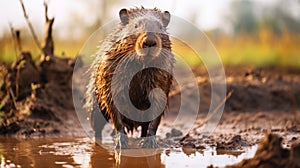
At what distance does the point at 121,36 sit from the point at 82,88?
3.28 metres

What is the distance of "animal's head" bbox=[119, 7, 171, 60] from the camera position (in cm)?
633

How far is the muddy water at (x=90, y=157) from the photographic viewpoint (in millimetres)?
5805

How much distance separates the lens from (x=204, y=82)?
10.6 meters

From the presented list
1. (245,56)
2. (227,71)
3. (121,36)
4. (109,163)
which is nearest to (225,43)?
(245,56)

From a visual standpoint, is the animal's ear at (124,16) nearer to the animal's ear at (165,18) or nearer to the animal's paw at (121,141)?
the animal's ear at (165,18)

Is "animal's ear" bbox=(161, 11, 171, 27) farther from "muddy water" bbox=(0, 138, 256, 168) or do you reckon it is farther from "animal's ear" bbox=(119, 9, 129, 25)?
"muddy water" bbox=(0, 138, 256, 168)

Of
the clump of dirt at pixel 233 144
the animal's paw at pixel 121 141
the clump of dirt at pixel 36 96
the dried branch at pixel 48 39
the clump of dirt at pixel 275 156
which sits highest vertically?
the dried branch at pixel 48 39

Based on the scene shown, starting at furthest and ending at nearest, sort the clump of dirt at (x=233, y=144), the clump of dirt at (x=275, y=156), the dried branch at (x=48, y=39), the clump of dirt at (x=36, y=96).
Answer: the dried branch at (x=48, y=39) → the clump of dirt at (x=36, y=96) → the clump of dirt at (x=233, y=144) → the clump of dirt at (x=275, y=156)

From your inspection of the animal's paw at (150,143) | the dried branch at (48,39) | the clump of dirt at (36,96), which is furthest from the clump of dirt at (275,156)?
the dried branch at (48,39)

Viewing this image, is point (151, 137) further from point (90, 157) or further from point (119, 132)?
point (90, 157)

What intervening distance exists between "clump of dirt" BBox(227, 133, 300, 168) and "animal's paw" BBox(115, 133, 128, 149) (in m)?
2.41

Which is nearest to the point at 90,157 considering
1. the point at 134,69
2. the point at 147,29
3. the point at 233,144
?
the point at 134,69

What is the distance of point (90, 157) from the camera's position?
244 inches

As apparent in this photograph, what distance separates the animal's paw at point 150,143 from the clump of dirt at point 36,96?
173 cm
